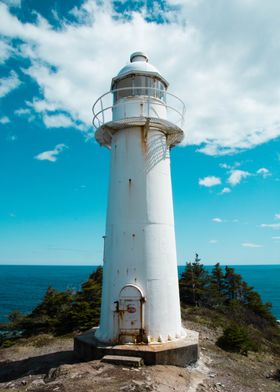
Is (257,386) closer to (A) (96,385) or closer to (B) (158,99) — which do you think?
(A) (96,385)

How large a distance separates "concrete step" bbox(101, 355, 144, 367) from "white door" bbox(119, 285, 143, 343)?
0.71m

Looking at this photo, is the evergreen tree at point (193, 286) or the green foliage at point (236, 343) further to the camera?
the evergreen tree at point (193, 286)

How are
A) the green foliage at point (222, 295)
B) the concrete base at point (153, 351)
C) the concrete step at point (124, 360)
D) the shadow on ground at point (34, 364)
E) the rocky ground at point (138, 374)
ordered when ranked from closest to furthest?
1. the rocky ground at point (138, 374)
2. the concrete step at point (124, 360)
3. the concrete base at point (153, 351)
4. the shadow on ground at point (34, 364)
5. the green foliage at point (222, 295)

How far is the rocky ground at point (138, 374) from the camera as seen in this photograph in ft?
20.8

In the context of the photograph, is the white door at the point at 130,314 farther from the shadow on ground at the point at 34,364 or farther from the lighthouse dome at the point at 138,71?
the lighthouse dome at the point at 138,71

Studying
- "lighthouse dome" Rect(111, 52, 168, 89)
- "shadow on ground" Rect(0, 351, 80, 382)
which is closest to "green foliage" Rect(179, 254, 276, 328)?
"shadow on ground" Rect(0, 351, 80, 382)

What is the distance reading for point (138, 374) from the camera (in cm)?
689

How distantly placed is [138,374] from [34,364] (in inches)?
194

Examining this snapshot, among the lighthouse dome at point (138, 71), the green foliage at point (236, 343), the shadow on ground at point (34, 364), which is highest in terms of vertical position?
the lighthouse dome at point (138, 71)

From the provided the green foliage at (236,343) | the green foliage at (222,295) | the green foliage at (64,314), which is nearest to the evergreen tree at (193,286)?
the green foliage at (222,295)

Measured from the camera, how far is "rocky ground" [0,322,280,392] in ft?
20.8

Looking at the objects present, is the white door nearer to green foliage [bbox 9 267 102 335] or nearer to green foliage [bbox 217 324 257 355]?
green foliage [bbox 217 324 257 355]

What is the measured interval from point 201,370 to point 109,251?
425cm

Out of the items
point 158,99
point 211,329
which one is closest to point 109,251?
point 158,99
